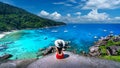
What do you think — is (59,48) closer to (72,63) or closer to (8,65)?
(72,63)

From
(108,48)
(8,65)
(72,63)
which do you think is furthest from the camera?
(108,48)

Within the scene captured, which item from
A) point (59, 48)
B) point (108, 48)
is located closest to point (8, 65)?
point (59, 48)

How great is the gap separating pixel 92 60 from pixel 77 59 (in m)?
0.38

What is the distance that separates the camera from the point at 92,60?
17.9 ft

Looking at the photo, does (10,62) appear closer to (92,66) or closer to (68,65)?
(68,65)

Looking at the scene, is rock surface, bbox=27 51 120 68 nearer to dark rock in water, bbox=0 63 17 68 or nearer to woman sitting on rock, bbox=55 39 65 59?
woman sitting on rock, bbox=55 39 65 59

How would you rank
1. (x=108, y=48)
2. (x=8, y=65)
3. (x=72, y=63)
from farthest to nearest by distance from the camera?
(x=108, y=48) < (x=8, y=65) < (x=72, y=63)

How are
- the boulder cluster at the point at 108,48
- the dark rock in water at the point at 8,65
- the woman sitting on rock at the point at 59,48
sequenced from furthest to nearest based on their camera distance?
the boulder cluster at the point at 108,48 < the dark rock in water at the point at 8,65 < the woman sitting on rock at the point at 59,48

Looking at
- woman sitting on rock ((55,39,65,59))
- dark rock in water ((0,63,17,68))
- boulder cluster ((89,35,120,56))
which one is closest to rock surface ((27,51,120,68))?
woman sitting on rock ((55,39,65,59))

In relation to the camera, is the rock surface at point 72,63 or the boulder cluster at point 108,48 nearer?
the rock surface at point 72,63

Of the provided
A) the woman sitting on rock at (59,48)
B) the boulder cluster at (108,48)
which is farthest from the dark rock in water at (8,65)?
the boulder cluster at (108,48)

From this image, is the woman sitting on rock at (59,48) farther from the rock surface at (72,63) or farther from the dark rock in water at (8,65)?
the dark rock in water at (8,65)

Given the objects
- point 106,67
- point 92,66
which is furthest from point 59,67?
point 106,67

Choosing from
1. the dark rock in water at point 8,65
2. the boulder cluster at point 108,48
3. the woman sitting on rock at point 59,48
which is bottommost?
the boulder cluster at point 108,48
